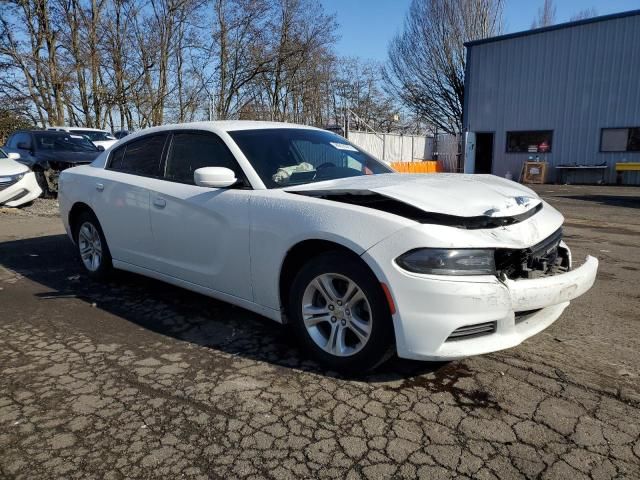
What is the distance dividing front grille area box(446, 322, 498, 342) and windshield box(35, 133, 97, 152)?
11829 millimetres

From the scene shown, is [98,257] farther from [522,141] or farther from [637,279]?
[522,141]

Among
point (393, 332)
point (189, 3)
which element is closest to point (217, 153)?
point (393, 332)

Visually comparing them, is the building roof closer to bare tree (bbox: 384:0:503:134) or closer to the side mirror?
bare tree (bbox: 384:0:503:134)

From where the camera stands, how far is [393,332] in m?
2.65

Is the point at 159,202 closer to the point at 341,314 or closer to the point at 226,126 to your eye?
the point at 226,126

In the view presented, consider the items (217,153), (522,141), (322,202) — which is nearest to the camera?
(322,202)

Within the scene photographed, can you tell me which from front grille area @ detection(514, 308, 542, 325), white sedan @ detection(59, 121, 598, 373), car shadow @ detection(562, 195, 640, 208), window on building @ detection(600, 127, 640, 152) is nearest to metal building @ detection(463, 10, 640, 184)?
window on building @ detection(600, 127, 640, 152)

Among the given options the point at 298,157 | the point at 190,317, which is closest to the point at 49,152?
the point at 190,317

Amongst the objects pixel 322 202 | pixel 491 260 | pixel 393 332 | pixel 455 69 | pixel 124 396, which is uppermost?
pixel 455 69

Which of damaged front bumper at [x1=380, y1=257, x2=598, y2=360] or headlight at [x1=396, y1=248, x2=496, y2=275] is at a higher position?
headlight at [x1=396, y1=248, x2=496, y2=275]

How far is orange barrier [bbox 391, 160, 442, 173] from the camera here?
20.4 m

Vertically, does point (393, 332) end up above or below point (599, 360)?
above

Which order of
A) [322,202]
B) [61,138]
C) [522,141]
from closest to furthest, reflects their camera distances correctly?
1. [322,202]
2. [61,138]
3. [522,141]

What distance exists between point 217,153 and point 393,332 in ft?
6.47
